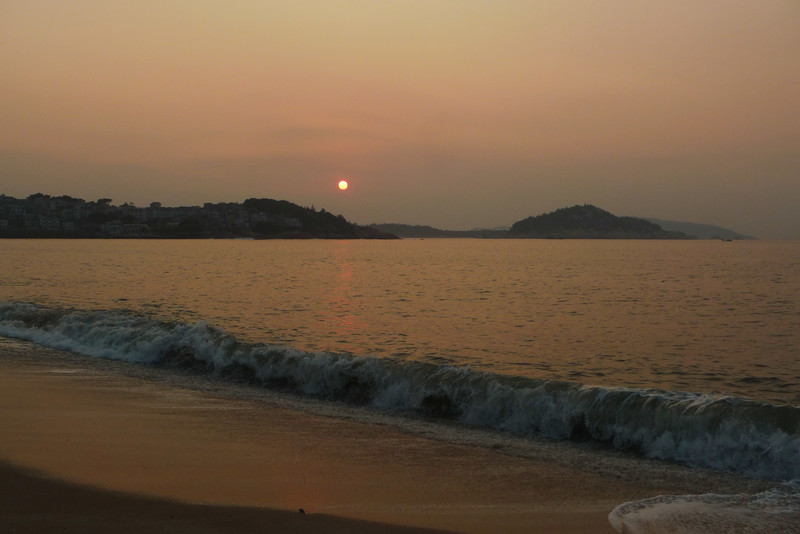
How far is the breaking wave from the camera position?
10.2 meters

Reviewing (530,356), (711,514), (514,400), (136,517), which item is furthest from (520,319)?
(136,517)

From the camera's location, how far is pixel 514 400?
497 inches

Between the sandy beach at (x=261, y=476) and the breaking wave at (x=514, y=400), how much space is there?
1775 mm

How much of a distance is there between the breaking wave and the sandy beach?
1775 millimetres

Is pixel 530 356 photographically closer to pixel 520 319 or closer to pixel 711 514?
pixel 520 319

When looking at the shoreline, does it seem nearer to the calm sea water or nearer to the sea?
the sea

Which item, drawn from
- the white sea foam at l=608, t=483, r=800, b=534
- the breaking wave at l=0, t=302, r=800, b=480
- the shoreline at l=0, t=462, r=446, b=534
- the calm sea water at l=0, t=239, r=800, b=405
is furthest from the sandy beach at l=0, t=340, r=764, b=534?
the calm sea water at l=0, t=239, r=800, b=405

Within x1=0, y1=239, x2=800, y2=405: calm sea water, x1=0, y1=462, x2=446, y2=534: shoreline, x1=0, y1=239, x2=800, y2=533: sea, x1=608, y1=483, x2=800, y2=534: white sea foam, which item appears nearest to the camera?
x1=0, y1=462, x2=446, y2=534: shoreline

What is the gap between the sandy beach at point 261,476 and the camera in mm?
6727

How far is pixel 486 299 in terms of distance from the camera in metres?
34.9

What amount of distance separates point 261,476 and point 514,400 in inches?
233

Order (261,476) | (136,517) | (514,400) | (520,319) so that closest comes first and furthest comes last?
(136,517)
(261,476)
(514,400)
(520,319)

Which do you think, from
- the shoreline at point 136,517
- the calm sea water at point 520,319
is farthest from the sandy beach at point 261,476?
the calm sea water at point 520,319

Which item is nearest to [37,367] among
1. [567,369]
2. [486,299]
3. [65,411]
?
[65,411]
